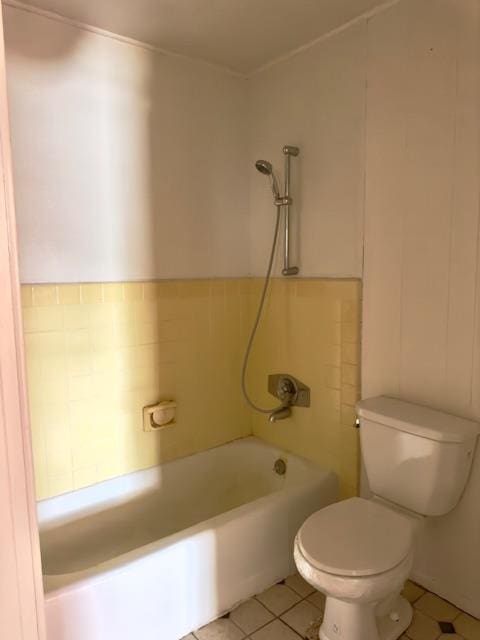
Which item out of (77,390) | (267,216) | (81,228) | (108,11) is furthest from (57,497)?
(108,11)

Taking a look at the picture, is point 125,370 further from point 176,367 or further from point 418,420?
point 418,420

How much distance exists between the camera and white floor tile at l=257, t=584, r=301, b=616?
170 cm

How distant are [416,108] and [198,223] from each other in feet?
3.51

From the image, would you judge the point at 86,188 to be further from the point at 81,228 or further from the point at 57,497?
the point at 57,497

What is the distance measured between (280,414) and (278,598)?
78 centimetres

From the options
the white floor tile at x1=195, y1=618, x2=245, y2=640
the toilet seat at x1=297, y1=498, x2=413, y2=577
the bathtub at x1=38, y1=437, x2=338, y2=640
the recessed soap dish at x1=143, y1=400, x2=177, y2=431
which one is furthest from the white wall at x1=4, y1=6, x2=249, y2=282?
the white floor tile at x1=195, y1=618, x2=245, y2=640

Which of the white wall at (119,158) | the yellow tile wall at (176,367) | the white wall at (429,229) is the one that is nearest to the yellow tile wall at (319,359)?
the yellow tile wall at (176,367)

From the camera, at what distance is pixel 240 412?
2.47m

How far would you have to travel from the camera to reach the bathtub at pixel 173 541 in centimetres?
140

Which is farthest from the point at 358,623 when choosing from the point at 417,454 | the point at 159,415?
the point at 159,415

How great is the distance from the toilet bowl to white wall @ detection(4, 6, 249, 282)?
1.28 meters

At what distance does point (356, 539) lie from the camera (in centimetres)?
143

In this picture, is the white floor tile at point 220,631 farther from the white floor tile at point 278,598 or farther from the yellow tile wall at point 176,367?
the yellow tile wall at point 176,367

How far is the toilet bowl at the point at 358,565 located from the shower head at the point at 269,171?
139cm
